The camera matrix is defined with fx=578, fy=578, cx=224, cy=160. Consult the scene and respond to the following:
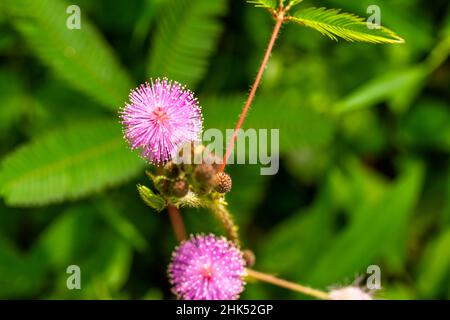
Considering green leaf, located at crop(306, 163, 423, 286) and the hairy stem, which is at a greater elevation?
green leaf, located at crop(306, 163, 423, 286)

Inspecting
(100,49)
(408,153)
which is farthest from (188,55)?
(408,153)

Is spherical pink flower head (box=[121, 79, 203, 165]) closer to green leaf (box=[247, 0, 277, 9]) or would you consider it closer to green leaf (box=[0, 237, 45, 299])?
green leaf (box=[247, 0, 277, 9])

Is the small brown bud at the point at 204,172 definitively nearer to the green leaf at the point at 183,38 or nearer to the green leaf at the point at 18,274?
the green leaf at the point at 183,38

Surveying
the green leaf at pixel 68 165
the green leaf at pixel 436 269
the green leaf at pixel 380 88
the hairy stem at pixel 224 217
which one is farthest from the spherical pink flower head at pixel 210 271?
the green leaf at pixel 436 269

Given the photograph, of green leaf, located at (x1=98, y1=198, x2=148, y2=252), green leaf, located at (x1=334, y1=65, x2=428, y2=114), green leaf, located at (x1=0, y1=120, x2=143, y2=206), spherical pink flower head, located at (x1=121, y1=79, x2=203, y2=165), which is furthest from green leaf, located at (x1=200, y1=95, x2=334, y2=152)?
spherical pink flower head, located at (x1=121, y1=79, x2=203, y2=165)

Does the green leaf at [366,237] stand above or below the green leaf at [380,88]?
below

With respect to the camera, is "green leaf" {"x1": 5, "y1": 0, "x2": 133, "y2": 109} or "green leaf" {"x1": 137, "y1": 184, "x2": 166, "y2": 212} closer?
"green leaf" {"x1": 137, "y1": 184, "x2": 166, "y2": 212}
